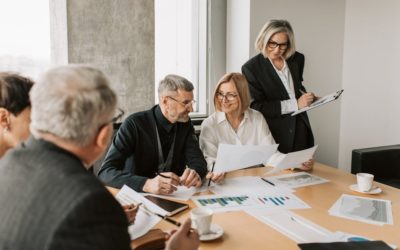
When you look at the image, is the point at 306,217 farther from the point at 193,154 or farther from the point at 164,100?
the point at 164,100

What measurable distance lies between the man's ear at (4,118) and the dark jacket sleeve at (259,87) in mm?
1764

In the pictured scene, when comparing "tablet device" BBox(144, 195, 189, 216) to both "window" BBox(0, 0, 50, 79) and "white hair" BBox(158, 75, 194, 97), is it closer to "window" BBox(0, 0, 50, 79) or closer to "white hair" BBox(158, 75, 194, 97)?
"white hair" BBox(158, 75, 194, 97)

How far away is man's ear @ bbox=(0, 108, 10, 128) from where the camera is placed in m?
1.28

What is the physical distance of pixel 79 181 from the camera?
77 cm

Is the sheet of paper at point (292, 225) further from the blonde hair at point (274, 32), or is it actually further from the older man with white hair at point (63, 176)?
the blonde hair at point (274, 32)

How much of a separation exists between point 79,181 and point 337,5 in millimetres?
3505

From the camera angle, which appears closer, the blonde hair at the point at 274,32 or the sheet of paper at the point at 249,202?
the sheet of paper at the point at 249,202

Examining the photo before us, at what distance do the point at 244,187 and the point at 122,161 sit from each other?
64cm

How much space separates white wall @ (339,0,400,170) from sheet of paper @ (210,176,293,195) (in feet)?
7.17

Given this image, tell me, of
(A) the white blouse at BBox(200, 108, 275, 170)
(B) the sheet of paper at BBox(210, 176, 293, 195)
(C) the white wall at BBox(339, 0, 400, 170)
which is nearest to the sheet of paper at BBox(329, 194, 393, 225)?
(B) the sheet of paper at BBox(210, 176, 293, 195)

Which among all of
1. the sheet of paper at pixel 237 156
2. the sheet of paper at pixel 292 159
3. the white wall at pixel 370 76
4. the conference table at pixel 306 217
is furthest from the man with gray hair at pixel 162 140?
the white wall at pixel 370 76

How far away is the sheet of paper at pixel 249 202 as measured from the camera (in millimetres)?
1584

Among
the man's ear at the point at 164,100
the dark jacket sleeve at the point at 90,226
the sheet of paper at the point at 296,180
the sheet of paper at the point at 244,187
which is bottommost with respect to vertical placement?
the sheet of paper at the point at 296,180

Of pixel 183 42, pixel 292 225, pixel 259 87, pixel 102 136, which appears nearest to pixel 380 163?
pixel 259 87
